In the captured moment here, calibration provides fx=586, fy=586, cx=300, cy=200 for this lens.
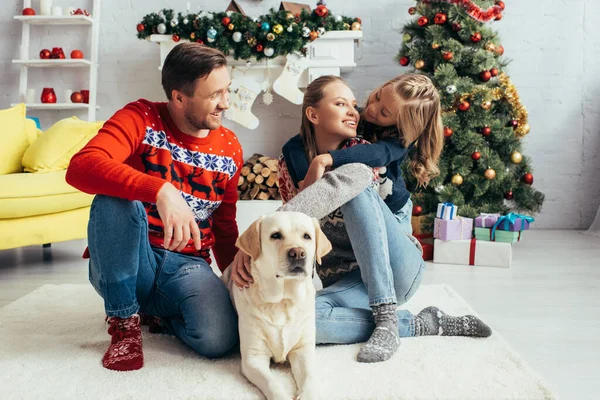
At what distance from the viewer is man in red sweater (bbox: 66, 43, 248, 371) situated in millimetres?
1456

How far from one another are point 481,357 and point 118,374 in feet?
3.24

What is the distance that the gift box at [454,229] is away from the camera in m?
3.27

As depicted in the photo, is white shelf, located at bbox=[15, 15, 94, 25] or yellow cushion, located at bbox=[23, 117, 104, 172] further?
white shelf, located at bbox=[15, 15, 94, 25]

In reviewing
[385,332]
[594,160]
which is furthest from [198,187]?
[594,160]

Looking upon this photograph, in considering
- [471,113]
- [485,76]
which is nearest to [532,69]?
[485,76]

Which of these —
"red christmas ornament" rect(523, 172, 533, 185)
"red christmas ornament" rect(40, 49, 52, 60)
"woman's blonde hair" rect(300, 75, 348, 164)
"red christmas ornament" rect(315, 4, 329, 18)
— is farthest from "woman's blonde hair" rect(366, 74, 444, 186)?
"red christmas ornament" rect(40, 49, 52, 60)

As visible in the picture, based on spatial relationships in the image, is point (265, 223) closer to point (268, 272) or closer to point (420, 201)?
point (268, 272)

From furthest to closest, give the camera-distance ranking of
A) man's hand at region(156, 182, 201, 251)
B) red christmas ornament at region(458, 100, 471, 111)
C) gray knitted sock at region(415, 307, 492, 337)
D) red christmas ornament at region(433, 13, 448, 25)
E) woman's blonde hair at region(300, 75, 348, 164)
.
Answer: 1. red christmas ornament at region(433, 13, 448, 25)
2. red christmas ornament at region(458, 100, 471, 111)
3. woman's blonde hair at region(300, 75, 348, 164)
4. gray knitted sock at region(415, 307, 492, 337)
5. man's hand at region(156, 182, 201, 251)

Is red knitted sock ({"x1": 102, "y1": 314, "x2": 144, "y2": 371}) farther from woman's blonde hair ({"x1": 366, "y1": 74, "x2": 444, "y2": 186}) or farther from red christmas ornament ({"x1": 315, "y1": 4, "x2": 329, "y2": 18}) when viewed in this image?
red christmas ornament ({"x1": 315, "y1": 4, "x2": 329, "y2": 18})

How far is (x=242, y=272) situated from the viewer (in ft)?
5.02

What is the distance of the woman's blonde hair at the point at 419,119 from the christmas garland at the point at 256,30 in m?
2.08

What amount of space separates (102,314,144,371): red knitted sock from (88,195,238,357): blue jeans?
0.03 meters

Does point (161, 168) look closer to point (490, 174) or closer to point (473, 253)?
Result: point (473, 253)

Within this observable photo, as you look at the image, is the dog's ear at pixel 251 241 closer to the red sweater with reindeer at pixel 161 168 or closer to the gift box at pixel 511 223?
the red sweater with reindeer at pixel 161 168
